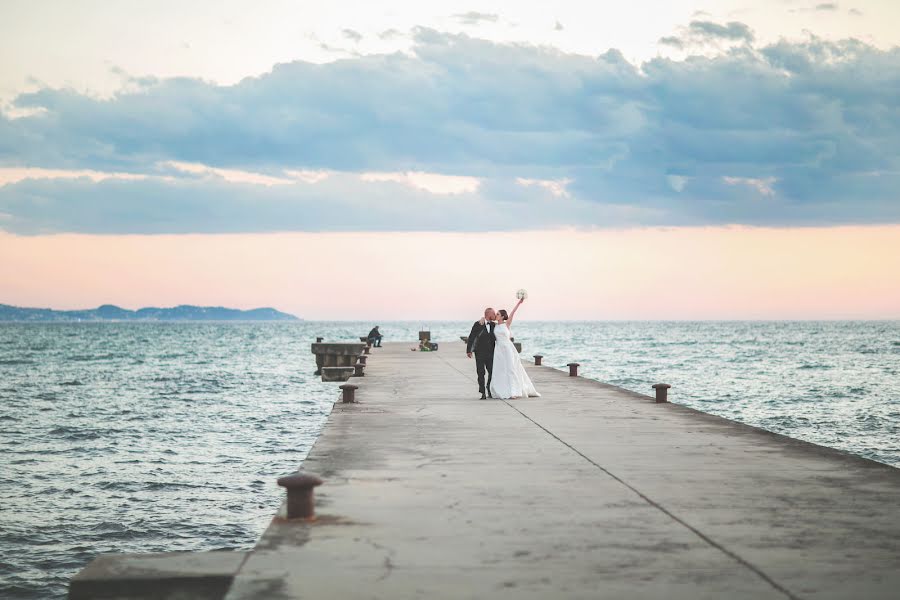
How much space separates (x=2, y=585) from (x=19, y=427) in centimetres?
1937

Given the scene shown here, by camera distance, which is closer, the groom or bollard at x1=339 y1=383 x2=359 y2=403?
bollard at x1=339 y1=383 x2=359 y2=403

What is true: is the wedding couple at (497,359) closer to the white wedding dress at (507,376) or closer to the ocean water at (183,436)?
the white wedding dress at (507,376)

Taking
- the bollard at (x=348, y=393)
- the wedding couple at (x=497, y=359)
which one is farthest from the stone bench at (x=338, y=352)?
the bollard at (x=348, y=393)

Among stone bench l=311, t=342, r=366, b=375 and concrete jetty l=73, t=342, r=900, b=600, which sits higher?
concrete jetty l=73, t=342, r=900, b=600

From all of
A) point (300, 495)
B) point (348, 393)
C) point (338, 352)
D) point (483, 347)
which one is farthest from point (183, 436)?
point (338, 352)

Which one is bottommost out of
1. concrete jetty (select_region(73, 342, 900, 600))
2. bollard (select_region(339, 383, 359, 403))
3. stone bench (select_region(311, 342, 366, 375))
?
stone bench (select_region(311, 342, 366, 375))

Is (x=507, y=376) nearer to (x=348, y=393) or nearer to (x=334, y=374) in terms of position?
(x=348, y=393)

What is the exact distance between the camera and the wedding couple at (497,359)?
19391 mm

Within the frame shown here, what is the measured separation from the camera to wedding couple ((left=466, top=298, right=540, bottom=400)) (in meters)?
19.4

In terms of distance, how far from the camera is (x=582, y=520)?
7.66 metres

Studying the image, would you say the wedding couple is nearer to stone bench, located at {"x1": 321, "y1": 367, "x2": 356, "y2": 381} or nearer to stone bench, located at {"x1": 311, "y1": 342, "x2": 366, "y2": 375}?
stone bench, located at {"x1": 321, "y1": 367, "x2": 356, "y2": 381}

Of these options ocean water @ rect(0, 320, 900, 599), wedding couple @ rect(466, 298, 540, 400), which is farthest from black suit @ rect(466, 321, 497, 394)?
ocean water @ rect(0, 320, 900, 599)

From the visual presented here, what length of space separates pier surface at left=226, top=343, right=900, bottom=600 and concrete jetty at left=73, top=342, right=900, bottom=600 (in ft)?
0.07

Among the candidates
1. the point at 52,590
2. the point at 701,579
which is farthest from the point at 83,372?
the point at 701,579
